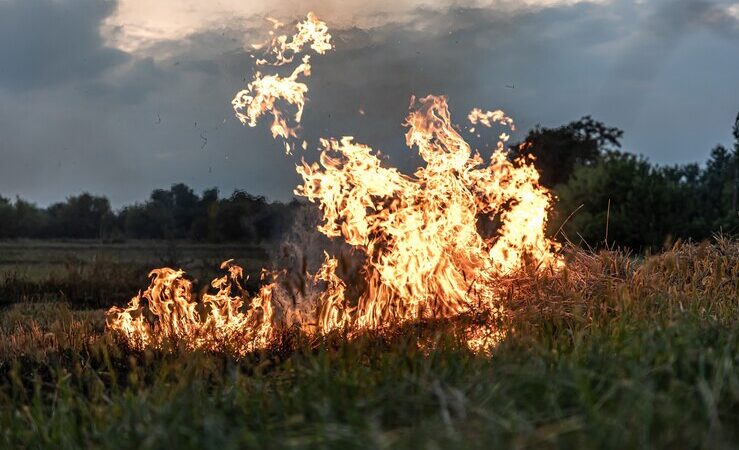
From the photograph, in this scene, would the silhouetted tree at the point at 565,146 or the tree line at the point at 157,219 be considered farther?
the silhouetted tree at the point at 565,146

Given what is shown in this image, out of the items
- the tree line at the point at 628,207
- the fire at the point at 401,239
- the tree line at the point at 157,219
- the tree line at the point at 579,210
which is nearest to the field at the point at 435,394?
the fire at the point at 401,239

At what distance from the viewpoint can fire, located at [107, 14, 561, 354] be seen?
10.6 meters

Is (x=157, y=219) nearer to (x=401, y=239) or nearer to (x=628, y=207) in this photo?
(x=628, y=207)

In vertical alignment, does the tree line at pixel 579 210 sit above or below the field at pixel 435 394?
above

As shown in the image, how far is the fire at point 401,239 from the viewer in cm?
1059

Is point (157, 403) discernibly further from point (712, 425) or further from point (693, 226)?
point (693, 226)

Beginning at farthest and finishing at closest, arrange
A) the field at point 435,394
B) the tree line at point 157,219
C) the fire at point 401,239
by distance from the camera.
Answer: the tree line at point 157,219 → the fire at point 401,239 → the field at point 435,394

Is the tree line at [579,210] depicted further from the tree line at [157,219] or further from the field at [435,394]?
the field at [435,394]

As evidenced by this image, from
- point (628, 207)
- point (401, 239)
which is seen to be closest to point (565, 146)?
point (628, 207)

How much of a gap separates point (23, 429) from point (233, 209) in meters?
21.2

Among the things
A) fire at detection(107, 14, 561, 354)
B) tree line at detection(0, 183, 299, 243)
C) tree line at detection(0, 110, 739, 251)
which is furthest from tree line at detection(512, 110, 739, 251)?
fire at detection(107, 14, 561, 354)

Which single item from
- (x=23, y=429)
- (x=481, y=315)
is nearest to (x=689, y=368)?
(x=23, y=429)

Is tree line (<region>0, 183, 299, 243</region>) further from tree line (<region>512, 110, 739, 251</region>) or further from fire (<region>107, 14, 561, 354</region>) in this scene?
tree line (<region>512, 110, 739, 251</region>)

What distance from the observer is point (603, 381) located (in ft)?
16.9
